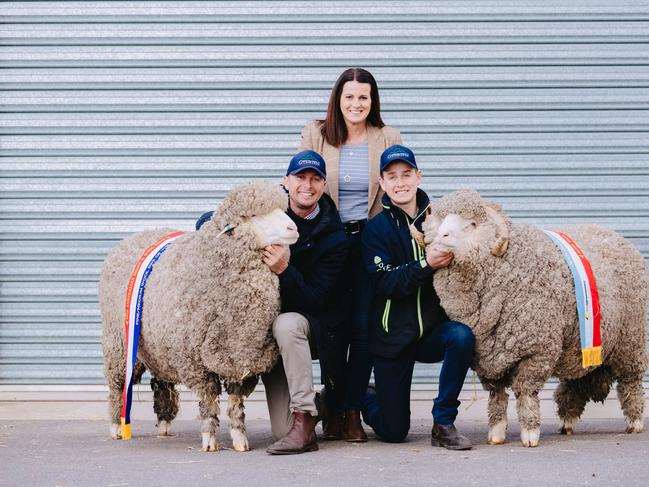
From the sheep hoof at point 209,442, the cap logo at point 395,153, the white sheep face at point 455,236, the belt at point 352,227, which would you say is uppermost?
the cap logo at point 395,153

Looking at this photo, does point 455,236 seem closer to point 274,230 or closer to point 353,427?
point 274,230

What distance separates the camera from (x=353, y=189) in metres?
5.26

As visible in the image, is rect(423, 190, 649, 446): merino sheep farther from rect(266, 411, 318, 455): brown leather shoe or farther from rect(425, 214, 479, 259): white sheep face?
rect(266, 411, 318, 455): brown leather shoe

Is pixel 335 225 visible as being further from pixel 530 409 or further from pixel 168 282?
pixel 530 409

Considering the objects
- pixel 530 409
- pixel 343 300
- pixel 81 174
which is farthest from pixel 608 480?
pixel 81 174

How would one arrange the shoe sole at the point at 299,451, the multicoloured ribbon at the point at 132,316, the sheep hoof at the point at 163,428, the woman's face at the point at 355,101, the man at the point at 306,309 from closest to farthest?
the shoe sole at the point at 299,451
the man at the point at 306,309
the multicoloured ribbon at the point at 132,316
the woman's face at the point at 355,101
the sheep hoof at the point at 163,428

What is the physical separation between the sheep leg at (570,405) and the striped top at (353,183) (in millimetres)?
1473

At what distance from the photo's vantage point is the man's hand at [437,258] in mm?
4680

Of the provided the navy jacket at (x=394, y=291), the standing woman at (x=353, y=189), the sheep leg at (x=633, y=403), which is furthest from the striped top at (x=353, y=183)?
the sheep leg at (x=633, y=403)

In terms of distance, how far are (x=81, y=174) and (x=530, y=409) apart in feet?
12.6

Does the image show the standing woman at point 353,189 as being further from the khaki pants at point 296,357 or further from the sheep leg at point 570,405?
the sheep leg at point 570,405

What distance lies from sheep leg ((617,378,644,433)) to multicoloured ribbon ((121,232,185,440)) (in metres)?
2.56

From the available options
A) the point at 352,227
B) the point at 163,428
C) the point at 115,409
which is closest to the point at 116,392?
the point at 115,409

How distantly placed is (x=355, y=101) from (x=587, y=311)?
1.59 metres
